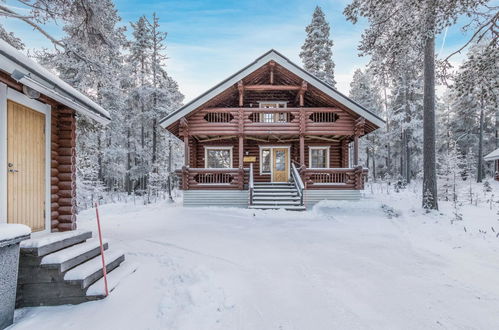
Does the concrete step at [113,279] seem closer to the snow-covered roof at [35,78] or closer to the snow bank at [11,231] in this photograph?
the snow bank at [11,231]

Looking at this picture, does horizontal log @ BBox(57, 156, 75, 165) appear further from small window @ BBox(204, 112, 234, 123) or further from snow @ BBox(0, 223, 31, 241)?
small window @ BBox(204, 112, 234, 123)

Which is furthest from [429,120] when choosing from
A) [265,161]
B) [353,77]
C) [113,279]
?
[353,77]

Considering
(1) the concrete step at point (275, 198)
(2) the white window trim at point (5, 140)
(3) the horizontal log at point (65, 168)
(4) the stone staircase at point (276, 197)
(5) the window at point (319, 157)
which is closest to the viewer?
(2) the white window trim at point (5, 140)

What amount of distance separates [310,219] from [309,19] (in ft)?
77.8

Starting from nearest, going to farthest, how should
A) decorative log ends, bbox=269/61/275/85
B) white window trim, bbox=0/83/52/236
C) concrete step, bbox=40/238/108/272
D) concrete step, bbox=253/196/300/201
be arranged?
concrete step, bbox=40/238/108/272
white window trim, bbox=0/83/52/236
concrete step, bbox=253/196/300/201
decorative log ends, bbox=269/61/275/85

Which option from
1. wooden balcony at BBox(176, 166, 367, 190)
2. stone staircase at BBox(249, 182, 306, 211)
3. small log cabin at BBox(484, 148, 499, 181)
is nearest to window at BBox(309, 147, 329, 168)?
wooden balcony at BBox(176, 166, 367, 190)

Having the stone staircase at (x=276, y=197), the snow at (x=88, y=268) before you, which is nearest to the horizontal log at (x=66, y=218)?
the snow at (x=88, y=268)

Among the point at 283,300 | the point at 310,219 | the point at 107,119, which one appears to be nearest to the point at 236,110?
the point at 310,219

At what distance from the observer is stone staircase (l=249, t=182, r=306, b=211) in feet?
36.7

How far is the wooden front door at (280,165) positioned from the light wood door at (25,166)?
12.4 meters

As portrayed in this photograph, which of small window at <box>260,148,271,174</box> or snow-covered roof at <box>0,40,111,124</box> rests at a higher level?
snow-covered roof at <box>0,40,111,124</box>

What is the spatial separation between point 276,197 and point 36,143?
9.07 metres

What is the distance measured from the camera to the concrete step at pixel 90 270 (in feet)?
12.1

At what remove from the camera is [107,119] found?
6.10 m
